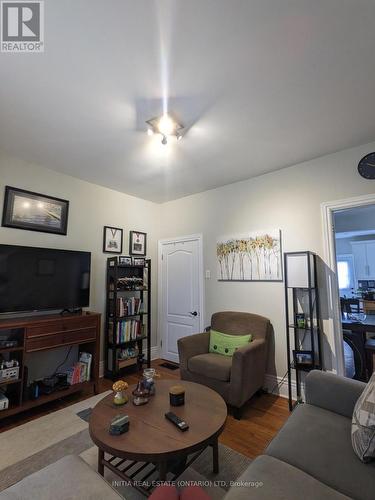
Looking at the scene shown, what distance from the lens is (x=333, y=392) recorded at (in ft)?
5.47

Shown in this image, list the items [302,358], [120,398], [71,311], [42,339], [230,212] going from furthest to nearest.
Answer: [230,212], [71,311], [302,358], [42,339], [120,398]

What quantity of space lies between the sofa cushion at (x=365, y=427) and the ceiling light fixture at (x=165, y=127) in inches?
91.2

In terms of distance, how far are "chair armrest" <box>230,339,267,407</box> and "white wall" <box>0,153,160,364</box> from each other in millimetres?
2039

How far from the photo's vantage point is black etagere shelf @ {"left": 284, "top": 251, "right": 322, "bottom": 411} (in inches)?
100

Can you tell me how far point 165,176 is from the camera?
3.33m

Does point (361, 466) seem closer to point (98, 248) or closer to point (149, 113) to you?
point (149, 113)

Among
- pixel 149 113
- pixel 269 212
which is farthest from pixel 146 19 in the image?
pixel 269 212

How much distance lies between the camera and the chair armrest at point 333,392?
1591 mm

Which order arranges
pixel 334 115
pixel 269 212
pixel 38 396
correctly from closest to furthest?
1. pixel 334 115
2. pixel 38 396
3. pixel 269 212

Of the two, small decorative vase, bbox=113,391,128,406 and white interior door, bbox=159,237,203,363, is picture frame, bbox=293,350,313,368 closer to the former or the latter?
white interior door, bbox=159,237,203,363

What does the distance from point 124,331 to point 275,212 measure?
257cm

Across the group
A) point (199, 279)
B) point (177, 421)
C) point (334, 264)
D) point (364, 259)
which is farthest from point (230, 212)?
→ point (364, 259)

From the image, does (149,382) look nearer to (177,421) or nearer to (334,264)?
(177,421)

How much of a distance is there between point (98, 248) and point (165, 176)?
1397mm
